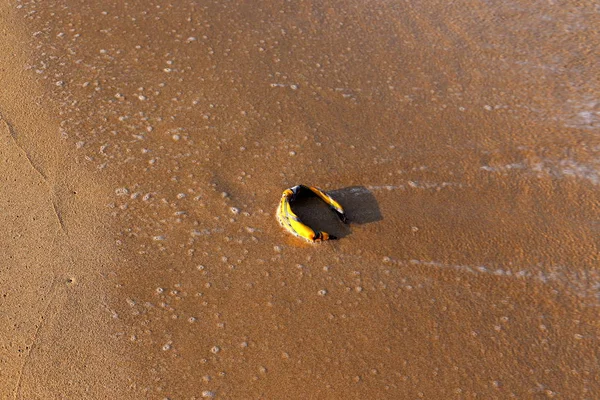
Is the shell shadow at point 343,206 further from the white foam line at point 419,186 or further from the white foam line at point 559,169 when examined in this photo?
the white foam line at point 559,169

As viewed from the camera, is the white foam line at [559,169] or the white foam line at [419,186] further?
the white foam line at [559,169]

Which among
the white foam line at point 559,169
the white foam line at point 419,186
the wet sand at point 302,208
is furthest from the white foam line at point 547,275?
the white foam line at point 559,169

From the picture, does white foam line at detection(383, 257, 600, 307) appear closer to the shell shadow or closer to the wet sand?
the wet sand

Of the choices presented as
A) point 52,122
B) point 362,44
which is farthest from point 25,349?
point 362,44

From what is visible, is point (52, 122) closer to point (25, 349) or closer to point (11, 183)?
point (11, 183)

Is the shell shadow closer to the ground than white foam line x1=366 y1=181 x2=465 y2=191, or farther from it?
farther from it

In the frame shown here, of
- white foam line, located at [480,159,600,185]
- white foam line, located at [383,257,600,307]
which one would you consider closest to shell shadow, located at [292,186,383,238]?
white foam line, located at [383,257,600,307]
